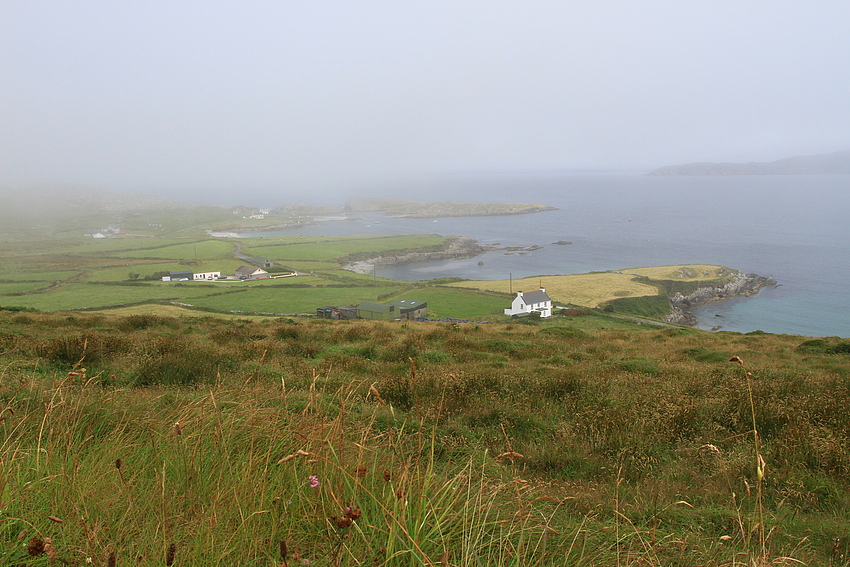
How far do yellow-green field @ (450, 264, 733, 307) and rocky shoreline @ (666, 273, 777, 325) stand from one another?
2709mm

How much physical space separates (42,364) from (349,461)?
25.4ft

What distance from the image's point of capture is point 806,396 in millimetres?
7543

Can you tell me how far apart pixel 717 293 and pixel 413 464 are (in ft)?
247

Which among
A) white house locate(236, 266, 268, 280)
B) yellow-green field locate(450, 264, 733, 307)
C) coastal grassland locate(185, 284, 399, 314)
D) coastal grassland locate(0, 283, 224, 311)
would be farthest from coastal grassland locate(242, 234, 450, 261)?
yellow-green field locate(450, 264, 733, 307)

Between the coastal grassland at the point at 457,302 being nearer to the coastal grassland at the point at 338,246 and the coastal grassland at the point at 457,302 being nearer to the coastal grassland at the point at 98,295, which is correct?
the coastal grassland at the point at 98,295

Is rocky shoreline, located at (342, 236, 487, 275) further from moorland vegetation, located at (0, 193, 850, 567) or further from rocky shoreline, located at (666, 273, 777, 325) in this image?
moorland vegetation, located at (0, 193, 850, 567)

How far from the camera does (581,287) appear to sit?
64.2 metres

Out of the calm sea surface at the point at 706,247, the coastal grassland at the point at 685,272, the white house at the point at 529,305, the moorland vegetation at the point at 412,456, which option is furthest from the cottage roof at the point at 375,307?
the coastal grassland at the point at 685,272

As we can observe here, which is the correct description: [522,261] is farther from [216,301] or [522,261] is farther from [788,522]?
[788,522]

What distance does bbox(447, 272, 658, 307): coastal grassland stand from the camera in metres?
58.5

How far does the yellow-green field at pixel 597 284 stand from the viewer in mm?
59500

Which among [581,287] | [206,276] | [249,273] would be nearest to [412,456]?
[581,287]

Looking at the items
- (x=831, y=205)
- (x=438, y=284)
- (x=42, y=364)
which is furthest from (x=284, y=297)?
(x=831, y=205)

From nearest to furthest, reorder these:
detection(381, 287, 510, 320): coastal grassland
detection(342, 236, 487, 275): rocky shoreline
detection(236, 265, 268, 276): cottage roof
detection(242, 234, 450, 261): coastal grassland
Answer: detection(381, 287, 510, 320): coastal grassland, detection(236, 265, 268, 276): cottage roof, detection(342, 236, 487, 275): rocky shoreline, detection(242, 234, 450, 261): coastal grassland
